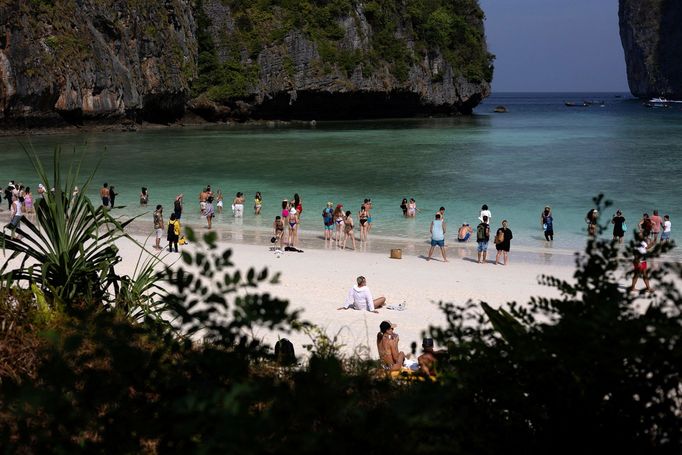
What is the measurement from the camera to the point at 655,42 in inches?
6919

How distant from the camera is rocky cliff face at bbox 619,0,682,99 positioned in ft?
559

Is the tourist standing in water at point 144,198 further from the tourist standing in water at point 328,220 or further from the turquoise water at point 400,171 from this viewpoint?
the tourist standing in water at point 328,220

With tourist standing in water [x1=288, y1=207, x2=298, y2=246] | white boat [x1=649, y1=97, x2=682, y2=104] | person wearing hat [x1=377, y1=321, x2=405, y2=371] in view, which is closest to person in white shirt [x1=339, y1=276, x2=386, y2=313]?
person wearing hat [x1=377, y1=321, x2=405, y2=371]

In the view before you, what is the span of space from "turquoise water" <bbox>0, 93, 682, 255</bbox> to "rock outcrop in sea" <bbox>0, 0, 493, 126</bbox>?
4.61 meters

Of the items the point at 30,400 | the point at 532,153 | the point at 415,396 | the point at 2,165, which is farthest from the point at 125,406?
the point at 532,153

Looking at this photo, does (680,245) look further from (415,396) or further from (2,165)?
(2,165)

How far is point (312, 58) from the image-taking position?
3354 inches

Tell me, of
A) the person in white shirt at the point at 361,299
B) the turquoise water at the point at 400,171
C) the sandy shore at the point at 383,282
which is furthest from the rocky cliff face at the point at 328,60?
the person in white shirt at the point at 361,299

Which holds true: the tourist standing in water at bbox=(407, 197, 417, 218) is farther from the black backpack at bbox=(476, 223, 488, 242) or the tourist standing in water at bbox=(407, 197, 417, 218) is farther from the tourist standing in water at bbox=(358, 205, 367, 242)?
A: the black backpack at bbox=(476, 223, 488, 242)

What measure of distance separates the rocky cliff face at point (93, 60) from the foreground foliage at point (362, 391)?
5778 centimetres

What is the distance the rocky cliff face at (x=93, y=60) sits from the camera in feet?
188

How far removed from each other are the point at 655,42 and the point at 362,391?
192559 mm

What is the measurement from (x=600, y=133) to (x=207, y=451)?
78.3 metres

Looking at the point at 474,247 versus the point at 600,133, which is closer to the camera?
the point at 474,247
